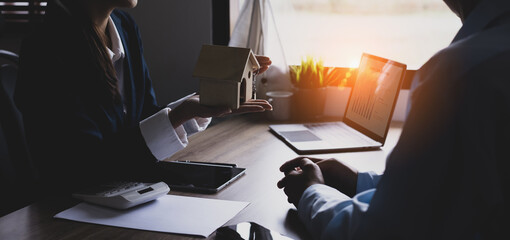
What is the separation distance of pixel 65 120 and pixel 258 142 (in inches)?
27.7

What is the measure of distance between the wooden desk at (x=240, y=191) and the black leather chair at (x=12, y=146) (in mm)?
658

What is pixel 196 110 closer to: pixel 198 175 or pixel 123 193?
pixel 198 175

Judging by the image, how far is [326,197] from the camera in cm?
100

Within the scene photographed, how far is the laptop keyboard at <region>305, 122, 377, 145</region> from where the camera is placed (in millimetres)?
1782

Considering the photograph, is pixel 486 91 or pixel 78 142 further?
pixel 78 142

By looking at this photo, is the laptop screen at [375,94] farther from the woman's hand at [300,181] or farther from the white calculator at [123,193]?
the white calculator at [123,193]

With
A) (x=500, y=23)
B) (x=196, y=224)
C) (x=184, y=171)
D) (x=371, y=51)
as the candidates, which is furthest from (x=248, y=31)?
(x=500, y=23)

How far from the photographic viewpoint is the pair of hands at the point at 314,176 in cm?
113

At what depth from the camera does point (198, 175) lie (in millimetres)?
1359

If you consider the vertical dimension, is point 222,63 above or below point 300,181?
above

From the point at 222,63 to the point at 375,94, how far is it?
0.79 m

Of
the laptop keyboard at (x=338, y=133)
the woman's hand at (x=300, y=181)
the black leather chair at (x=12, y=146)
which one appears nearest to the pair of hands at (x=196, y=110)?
the woman's hand at (x=300, y=181)

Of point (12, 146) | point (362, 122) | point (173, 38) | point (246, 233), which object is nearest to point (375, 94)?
point (362, 122)

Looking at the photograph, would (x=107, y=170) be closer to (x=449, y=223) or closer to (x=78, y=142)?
(x=78, y=142)
